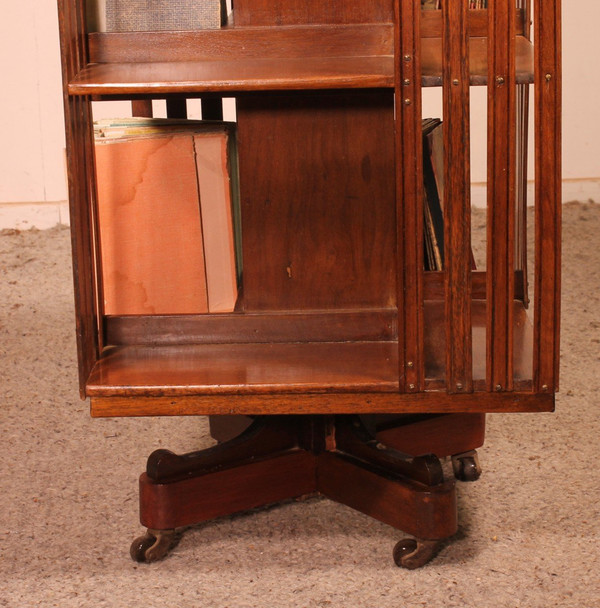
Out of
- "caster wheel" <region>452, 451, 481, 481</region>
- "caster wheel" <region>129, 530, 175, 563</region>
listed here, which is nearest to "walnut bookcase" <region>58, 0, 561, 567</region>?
"caster wheel" <region>129, 530, 175, 563</region>

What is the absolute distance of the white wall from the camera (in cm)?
354

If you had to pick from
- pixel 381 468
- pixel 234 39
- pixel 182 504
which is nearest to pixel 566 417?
pixel 381 468

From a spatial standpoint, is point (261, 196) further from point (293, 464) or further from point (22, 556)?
point (22, 556)

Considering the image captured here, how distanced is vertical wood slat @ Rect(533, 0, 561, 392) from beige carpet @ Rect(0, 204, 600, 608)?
1.09 feet

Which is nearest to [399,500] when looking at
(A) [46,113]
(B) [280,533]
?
(B) [280,533]

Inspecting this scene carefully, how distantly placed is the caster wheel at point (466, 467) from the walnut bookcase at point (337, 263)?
23cm

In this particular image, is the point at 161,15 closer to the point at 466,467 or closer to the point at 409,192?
the point at 409,192

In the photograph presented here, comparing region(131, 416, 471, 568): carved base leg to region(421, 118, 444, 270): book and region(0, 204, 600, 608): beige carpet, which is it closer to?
region(0, 204, 600, 608): beige carpet

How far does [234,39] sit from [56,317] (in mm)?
1536

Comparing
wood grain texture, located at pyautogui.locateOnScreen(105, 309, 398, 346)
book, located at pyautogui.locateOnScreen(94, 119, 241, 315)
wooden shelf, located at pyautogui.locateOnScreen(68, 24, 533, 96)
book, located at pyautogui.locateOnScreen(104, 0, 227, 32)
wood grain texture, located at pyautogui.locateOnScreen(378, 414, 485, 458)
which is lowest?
wood grain texture, located at pyautogui.locateOnScreen(378, 414, 485, 458)

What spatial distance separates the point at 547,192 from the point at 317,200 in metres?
0.39

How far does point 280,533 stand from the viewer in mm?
1672

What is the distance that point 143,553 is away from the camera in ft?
5.20

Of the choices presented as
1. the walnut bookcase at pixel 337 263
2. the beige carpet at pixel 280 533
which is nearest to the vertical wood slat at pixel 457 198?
the walnut bookcase at pixel 337 263
